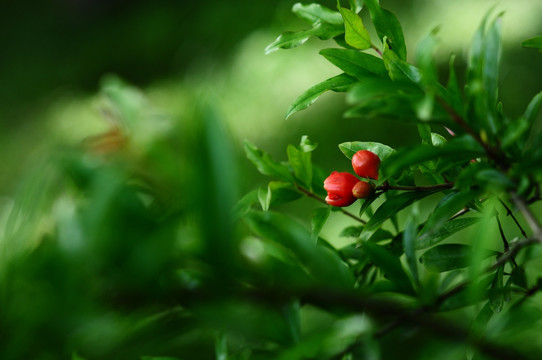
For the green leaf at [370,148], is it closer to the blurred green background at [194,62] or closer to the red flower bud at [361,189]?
the red flower bud at [361,189]

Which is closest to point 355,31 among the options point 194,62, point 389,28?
point 389,28

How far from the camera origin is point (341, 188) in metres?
0.37

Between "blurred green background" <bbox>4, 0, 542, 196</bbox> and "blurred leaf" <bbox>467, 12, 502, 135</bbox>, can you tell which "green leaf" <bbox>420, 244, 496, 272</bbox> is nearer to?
"blurred leaf" <bbox>467, 12, 502, 135</bbox>

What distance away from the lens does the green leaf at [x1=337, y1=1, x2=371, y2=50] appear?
37 cm

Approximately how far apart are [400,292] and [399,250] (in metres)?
0.09

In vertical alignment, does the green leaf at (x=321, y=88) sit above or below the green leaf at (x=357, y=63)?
below

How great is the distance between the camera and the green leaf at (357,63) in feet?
1.17

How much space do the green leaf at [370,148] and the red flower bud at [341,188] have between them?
2cm

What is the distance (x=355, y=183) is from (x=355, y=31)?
0.33ft

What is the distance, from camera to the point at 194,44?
8.56 ft

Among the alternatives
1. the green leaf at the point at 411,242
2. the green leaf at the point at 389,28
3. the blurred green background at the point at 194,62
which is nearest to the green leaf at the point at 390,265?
the green leaf at the point at 411,242

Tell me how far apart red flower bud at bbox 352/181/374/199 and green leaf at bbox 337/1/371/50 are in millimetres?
90

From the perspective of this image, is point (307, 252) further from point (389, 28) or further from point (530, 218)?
point (389, 28)

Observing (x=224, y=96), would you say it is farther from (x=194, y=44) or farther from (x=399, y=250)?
(x=399, y=250)
